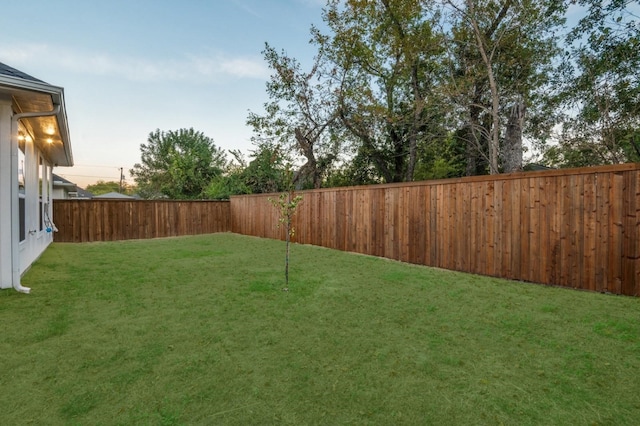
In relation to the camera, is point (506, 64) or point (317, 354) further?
point (506, 64)

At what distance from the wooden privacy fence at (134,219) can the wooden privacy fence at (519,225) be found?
713 centimetres

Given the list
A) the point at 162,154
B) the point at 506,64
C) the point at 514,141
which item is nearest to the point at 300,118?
the point at 506,64

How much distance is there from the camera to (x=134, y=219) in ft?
33.6

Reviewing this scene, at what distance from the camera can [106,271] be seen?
16.1ft

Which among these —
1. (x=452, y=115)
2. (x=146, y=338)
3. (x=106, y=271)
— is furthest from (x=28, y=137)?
(x=452, y=115)

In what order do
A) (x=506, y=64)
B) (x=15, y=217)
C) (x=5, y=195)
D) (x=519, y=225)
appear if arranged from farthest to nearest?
(x=506, y=64) → (x=519, y=225) → (x=15, y=217) → (x=5, y=195)

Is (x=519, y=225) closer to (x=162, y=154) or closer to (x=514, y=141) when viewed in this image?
(x=514, y=141)

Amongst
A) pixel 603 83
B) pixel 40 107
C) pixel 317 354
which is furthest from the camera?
pixel 603 83

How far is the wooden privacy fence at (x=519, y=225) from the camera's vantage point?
11.0 feet

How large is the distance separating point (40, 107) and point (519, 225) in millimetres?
6488

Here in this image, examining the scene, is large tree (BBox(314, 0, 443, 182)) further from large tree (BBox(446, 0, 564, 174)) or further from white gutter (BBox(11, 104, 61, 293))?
white gutter (BBox(11, 104, 61, 293))

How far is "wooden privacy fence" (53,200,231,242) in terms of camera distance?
30.1ft

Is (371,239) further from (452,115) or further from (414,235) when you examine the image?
(452,115)

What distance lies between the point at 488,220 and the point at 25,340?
5.21 meters
